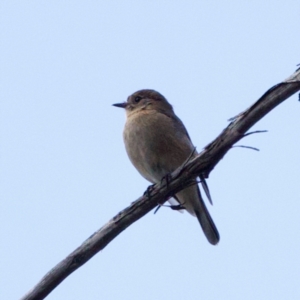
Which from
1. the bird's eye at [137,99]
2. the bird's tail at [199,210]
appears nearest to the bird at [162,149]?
the bird's tail at [199,210]

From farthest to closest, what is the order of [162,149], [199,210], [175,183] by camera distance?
[199,210], [162,149], [175,183]

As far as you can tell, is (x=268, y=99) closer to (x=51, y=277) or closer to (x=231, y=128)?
(x=231, y=128)

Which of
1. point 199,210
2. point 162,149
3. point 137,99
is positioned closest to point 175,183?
point 162,149

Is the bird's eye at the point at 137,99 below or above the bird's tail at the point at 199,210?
above

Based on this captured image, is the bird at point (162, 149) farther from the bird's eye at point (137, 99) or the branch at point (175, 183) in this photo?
the branch at point (175, 183)

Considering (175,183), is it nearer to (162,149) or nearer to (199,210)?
(162,149)

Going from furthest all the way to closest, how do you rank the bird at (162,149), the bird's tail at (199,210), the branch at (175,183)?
1. the bird's tail at (199,210)
2. the bird at (162,149)
3. the branch at (175,183)

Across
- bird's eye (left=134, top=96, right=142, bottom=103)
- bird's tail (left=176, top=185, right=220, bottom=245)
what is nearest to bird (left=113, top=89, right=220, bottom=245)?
bird's tail (left=176, top=185, right=220, bottom=245)
